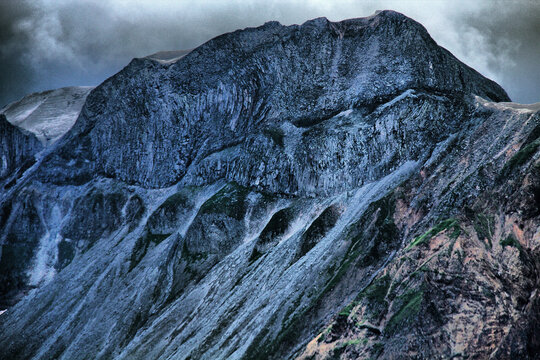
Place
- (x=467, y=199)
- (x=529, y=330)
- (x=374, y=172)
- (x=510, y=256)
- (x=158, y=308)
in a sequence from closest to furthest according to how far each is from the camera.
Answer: (x=529, y=330) → (x=510, y=256) → (x=467, y=199) → (x=374, y=172) → (x=158, y=308)

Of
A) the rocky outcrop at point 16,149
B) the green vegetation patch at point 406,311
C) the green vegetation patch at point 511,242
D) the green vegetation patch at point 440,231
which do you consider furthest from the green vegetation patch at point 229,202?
the rocky outcrop at point 16,149

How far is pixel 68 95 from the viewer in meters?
171

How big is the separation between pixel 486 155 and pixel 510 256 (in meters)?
21.0

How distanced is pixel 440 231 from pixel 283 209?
36915 millimetres

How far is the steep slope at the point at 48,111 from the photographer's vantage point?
14912 cm

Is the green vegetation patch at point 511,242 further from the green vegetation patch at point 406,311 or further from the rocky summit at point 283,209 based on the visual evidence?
the green vegetation patch at point 406,311

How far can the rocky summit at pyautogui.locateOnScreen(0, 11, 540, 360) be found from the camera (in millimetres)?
45469

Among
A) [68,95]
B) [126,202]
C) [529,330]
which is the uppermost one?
[68,95]

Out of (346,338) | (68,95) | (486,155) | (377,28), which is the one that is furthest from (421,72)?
(68,95)

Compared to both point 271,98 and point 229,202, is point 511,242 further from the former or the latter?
point 271,98

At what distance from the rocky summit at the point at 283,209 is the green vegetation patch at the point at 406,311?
200 mm

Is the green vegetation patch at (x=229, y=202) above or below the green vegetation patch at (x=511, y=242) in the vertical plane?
above

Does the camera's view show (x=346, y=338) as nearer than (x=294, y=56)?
Yes

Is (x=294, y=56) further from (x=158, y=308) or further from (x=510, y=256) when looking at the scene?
(x=510, y=256)
